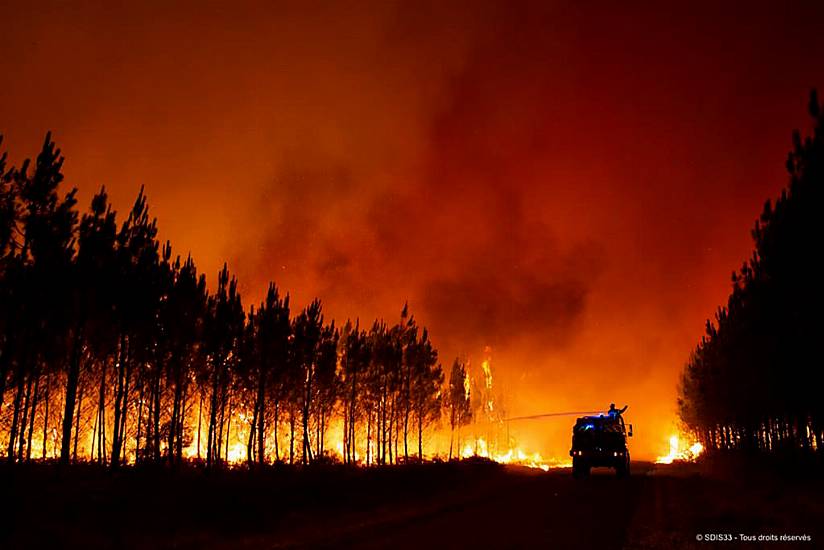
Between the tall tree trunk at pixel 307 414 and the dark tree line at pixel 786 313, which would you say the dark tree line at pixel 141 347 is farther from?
the dark tree line at pixel 786 313

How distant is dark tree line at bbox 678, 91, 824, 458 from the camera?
25234 mm

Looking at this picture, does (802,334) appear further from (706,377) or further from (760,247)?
(706,377)

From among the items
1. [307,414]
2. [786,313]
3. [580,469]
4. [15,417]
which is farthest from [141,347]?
[786,313]

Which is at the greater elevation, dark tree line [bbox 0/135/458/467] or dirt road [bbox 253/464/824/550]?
dark tree line [bbox 0/135/458/467]

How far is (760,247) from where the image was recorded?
32.9 m

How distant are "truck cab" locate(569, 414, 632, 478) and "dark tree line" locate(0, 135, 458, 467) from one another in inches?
685

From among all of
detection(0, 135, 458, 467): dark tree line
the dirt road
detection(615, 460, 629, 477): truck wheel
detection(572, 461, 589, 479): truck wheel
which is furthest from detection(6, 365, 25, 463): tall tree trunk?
Result: detection(615, 460, 629, 477): truck wheel

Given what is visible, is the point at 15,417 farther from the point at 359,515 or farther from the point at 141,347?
the point at 359,515

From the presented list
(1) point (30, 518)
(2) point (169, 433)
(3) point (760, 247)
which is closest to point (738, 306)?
(3) point (760, 247)

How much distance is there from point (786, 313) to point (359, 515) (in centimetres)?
2216

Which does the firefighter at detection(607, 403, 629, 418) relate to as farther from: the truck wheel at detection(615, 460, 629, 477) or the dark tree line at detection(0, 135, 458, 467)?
the dark tree line at detection(0, 135, 458, 467)

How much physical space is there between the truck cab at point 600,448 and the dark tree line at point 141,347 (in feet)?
57.1

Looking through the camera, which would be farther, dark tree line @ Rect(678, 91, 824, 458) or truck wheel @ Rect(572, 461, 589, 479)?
truck wheel @ Rect(572, 461, 589, 479)

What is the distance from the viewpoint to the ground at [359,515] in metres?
13.9
